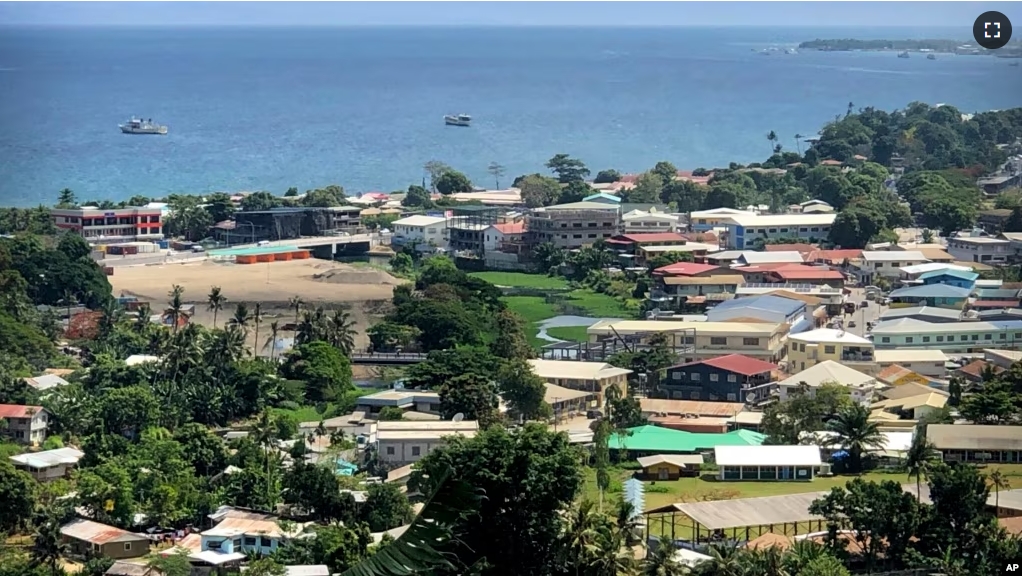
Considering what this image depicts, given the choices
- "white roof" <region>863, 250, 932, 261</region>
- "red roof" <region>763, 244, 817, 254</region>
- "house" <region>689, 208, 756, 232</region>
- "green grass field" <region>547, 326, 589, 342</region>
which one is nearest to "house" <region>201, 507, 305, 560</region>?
"green grass field" <region>547, 326, 589, 342</region>

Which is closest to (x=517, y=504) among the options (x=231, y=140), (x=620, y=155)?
(x=620, y=155)

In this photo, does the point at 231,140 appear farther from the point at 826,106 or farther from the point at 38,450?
the point at 38,450

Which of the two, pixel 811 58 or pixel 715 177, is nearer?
pixel 715 177

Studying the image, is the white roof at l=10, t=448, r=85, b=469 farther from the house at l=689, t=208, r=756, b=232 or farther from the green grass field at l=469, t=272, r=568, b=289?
the house at l=689, t=208, r=756, b=232

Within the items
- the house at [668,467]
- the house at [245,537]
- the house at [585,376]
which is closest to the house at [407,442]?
the house at [668,467]

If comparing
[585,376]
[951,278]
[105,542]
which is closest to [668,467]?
[585,376]

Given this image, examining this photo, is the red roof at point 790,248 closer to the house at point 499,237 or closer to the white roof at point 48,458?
the house at point 499,237

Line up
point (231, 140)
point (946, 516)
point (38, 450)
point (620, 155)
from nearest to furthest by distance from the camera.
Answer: point (946, 516)
point (38, 450)
point (620, 155)
point (231, 140)
